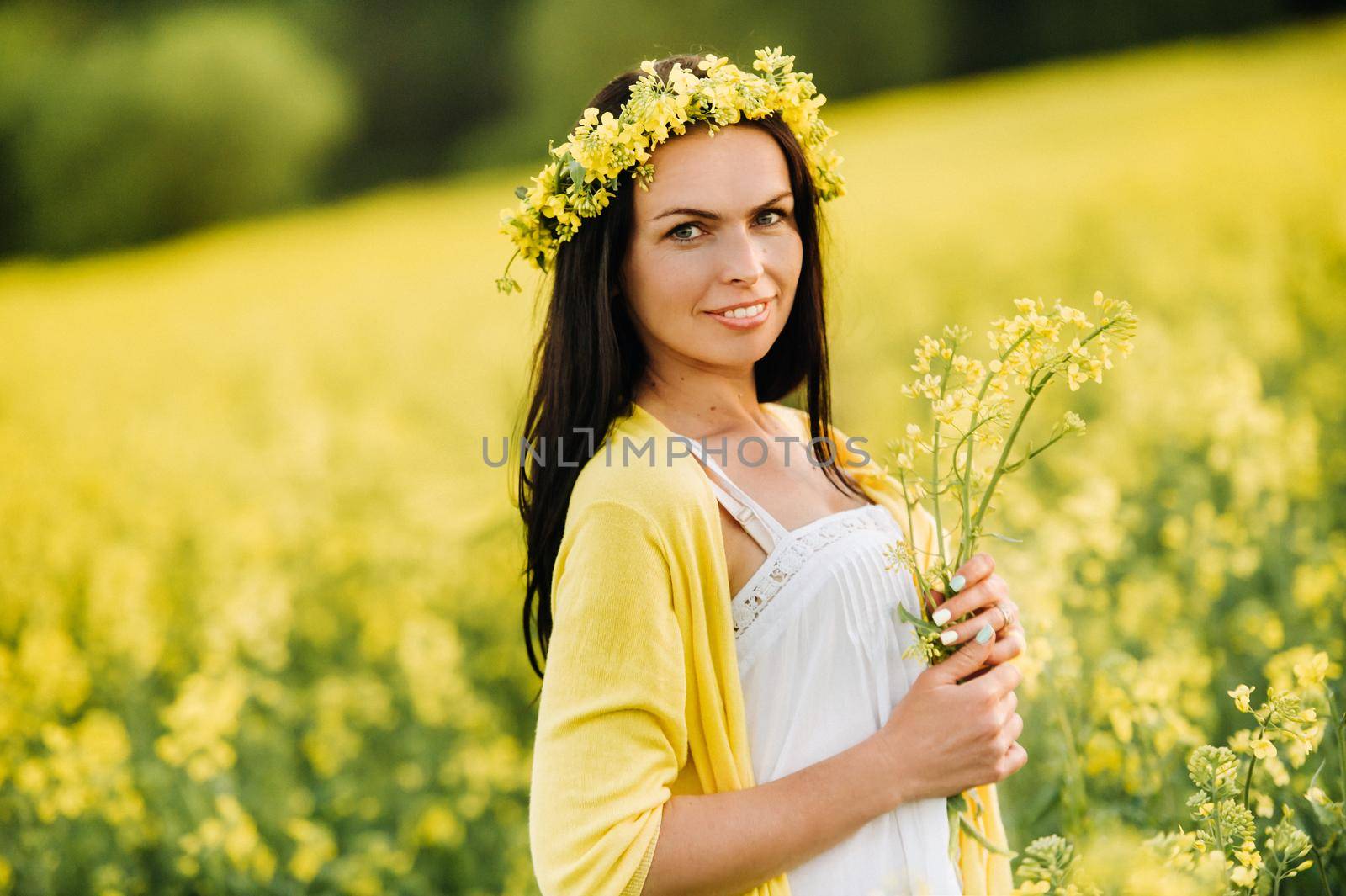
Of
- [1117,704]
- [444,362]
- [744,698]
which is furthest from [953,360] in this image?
[444,362]

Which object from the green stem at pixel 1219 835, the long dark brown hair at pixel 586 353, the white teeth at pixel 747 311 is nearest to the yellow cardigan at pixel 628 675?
the long dark brown hair at pixel 586 353

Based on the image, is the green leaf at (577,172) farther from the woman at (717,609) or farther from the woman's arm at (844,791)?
the woman's arm at (844,791)

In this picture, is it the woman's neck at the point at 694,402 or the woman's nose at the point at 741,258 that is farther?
the woman's neck at the point at 694,402

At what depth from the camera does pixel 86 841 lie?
2.93m

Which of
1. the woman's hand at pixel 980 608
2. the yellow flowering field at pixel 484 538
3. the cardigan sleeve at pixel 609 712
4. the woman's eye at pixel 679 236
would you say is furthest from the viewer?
the yellow flowering field at pixel 484 538

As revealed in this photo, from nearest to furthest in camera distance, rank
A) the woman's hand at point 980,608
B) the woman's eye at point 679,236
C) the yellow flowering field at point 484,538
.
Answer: the woman's hand at point 980,608 → the woman's eye at point 679,236 → the yellow flowering field at point 484,538

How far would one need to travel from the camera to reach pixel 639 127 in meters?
1.50

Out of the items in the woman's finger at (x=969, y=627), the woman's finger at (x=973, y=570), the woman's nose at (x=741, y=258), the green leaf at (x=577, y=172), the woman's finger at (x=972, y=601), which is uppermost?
the green leaf at (x=577, y=172)

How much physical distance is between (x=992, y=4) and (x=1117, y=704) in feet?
40.4

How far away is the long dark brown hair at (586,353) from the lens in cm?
154

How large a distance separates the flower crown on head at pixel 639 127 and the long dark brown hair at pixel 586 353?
0.03 m

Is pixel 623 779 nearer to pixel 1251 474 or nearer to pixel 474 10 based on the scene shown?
pixel 1251 474

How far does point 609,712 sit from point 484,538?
3.01m

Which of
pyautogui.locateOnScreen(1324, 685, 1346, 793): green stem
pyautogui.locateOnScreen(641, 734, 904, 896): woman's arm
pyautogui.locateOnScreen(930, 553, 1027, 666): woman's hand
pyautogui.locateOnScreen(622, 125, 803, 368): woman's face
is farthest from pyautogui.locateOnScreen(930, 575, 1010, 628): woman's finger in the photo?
pyautogui.locateOnScreen(1324, 685, 1346, 793): green stem
